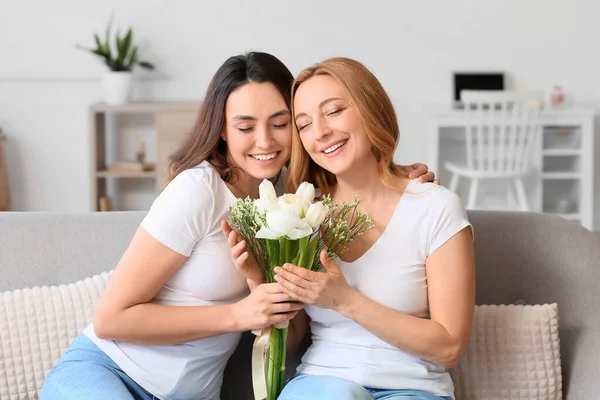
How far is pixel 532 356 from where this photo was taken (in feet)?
6.41

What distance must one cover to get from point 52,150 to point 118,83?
78 centimetres

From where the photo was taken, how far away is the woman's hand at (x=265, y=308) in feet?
5.50

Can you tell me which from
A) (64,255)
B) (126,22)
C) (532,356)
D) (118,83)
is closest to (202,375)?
(64,255)

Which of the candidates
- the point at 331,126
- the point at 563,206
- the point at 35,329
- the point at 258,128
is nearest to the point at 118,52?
the point at 563,206

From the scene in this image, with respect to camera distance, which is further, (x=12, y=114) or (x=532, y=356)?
(x=12, y=114)

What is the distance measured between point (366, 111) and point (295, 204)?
34 centimetres

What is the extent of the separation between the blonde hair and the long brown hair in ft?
0.24

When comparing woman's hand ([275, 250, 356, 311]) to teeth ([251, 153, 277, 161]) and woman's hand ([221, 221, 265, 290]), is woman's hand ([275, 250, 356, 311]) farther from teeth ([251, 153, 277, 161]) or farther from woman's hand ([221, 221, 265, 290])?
teeth ([251, 153, 277, 161])

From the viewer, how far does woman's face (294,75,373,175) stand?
180 cm

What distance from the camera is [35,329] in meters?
1.99

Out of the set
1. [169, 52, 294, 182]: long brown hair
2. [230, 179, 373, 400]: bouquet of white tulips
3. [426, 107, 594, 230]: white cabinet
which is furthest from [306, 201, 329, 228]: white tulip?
[426, 107, 594, 230]: white cabinet

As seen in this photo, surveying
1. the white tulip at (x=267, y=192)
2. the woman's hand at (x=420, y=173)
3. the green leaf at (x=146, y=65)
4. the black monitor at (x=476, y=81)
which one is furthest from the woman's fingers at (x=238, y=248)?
the black monitor at (x=476, y=81)

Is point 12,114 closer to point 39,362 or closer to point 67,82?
point 67,82

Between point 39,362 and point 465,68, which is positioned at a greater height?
point 465,68
